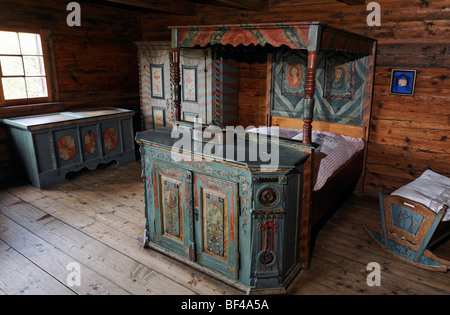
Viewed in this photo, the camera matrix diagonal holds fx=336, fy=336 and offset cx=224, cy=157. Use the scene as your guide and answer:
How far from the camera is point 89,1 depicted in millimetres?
5914

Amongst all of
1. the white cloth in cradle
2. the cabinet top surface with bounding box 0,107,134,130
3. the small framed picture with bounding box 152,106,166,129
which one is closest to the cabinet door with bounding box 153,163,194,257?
the white cloth in cradle

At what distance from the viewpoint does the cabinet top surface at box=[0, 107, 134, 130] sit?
188 inches

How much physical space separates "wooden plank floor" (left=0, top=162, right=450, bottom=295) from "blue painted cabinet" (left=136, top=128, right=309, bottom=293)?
0.62ft

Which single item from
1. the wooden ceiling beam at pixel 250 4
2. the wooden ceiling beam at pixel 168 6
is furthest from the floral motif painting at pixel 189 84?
the wooden ceiling beam at pixel 250 4

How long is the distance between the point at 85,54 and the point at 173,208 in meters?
4.23

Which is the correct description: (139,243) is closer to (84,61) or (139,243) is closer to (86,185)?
(86,185)

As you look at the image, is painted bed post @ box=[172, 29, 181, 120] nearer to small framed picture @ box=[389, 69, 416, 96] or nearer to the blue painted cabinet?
the blue painted cabinet

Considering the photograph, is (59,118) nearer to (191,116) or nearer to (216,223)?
(191,116)

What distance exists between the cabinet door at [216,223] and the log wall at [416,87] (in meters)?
2.85

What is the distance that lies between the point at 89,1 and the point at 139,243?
459 cm

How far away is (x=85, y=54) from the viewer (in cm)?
605

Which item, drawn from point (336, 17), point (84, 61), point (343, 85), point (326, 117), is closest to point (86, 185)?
point (84, 61)

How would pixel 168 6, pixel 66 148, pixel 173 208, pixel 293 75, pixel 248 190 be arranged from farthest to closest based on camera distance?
pixel 168 6 → pixel 66 148 → pixel 293 75 → pixel 173 208 → pixel 248 190

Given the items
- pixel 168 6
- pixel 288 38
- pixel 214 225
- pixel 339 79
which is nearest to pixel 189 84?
pixel 168 6
